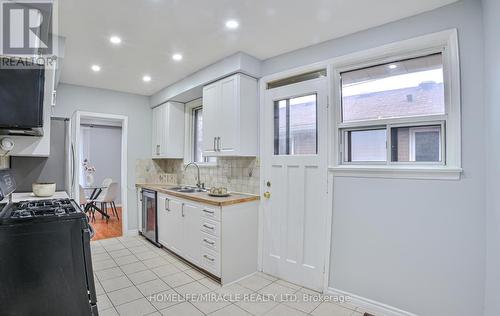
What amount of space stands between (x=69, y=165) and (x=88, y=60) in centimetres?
131

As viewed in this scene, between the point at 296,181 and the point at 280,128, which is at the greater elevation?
the point at 280,128

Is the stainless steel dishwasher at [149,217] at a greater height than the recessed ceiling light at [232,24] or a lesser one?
lesser

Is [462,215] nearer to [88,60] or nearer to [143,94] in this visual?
[88,60]

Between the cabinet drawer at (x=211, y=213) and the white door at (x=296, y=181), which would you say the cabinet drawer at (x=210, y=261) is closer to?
the cabinet drawer at (x=211, y=213)

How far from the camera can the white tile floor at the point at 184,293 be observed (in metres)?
2.28

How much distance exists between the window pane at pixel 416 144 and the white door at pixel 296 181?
0.63 m

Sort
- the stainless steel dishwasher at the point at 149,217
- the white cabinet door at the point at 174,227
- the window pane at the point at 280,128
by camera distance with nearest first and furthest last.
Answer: the window pane at the point at 280,128
the white cabinet door at the point at 174,227
the stainless steel dishwasher at the point at 149,217

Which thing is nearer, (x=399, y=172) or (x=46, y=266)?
(x=46, y=266)

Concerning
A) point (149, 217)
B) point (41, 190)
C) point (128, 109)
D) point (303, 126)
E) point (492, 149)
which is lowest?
point (149, 217)

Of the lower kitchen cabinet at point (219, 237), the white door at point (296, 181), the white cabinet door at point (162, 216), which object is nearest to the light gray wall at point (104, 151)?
the white cabinet door at point (162, 216)

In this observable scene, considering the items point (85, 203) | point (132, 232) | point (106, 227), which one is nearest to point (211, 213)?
point (132, 232)

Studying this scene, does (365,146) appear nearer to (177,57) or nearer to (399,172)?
(399,172)

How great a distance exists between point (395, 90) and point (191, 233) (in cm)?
269

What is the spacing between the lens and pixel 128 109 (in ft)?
15.2
